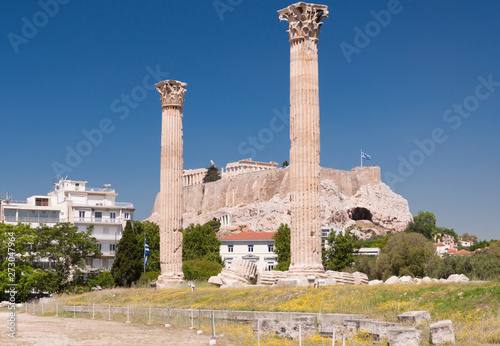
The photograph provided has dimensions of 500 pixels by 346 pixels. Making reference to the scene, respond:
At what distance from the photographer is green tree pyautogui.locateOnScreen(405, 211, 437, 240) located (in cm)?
11144

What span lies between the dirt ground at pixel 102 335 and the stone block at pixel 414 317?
3.79 meters

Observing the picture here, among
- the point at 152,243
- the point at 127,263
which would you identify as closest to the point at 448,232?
the point at 152,243

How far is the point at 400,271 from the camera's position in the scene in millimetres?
37844

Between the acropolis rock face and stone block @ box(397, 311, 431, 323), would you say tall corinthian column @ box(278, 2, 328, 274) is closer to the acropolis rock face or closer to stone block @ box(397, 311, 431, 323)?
stone block @ box(397, 311, 431, 323)

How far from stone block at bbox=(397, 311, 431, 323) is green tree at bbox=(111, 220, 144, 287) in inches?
1178

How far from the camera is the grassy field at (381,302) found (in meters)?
13.2

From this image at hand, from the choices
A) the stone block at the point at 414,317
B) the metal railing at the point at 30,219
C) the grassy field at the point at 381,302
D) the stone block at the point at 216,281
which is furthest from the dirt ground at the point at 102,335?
the metal railing at the point at 30,219

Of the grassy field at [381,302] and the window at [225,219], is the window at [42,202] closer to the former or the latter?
the grassy field at [381,302]

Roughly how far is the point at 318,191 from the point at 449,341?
11.9 m

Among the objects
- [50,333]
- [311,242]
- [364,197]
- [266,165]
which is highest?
[266,165]

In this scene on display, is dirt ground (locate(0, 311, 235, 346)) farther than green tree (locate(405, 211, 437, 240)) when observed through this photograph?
No

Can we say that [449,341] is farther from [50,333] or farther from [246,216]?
[246,216]

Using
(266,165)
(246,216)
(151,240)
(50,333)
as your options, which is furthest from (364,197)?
(50,333)

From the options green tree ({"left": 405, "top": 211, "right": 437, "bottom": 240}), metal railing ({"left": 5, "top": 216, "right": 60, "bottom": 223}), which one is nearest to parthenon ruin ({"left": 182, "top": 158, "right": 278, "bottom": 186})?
green tree ({"left": 405, "top": 211, "right": 437, "bottom": 240})
